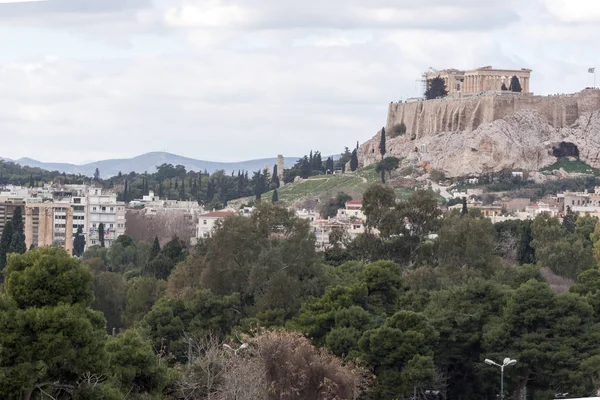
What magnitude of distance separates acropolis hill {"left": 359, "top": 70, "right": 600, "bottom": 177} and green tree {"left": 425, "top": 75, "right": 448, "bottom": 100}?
13.8 feet

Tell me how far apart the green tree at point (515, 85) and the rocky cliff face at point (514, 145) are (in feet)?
15.2

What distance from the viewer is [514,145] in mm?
90562

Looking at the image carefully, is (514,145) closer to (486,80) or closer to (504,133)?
(504,133)

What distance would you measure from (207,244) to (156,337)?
7.81 meters

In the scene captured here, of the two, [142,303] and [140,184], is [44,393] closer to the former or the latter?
[142,303]

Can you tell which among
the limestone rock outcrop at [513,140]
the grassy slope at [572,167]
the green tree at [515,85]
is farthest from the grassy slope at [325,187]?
the grassy slope at [572,167]

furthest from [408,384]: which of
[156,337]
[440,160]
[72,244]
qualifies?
[440,160]

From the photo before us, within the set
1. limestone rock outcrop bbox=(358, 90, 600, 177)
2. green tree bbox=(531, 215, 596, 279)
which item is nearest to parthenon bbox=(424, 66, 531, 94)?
limestone rock outcrop bbox=(358, 90, 600, 177)

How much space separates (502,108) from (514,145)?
3.64 metres

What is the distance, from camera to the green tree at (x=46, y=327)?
1806cm

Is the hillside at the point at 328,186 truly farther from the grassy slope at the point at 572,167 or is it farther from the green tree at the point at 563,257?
the green tree at the point at 563,257

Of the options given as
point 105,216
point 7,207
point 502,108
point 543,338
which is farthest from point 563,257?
point 502,108

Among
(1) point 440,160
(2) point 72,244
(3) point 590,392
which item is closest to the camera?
(3) point 590,392

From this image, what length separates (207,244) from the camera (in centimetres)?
4141
